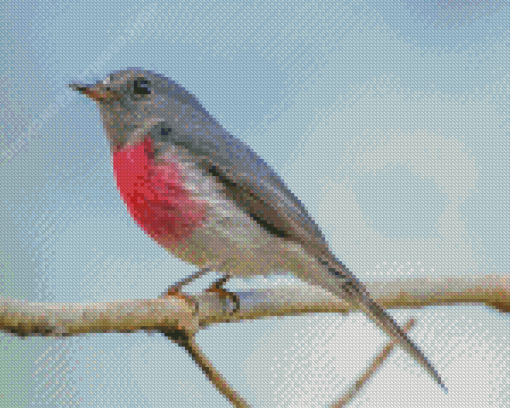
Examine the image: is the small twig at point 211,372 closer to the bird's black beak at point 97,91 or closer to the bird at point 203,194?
the bird at point 203,194

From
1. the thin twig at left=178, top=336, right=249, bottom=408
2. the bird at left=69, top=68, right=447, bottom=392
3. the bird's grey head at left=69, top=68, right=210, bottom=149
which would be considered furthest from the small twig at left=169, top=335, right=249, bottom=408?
the bird's grey head at left=69, top=68, right=210, bottom=149

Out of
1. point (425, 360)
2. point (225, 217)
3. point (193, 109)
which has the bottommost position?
point (425, 360)

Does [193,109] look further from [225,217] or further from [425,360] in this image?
[425,360]

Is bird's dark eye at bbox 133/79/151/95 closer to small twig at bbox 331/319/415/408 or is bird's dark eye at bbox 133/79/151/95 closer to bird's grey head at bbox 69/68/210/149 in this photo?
bird's grey head at bbox 69/68/210/149

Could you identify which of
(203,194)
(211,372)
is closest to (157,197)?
(203,194)

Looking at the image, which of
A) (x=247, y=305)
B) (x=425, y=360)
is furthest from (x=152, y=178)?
(x=425, y=360)

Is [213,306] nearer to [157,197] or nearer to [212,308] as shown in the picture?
[212,308]
